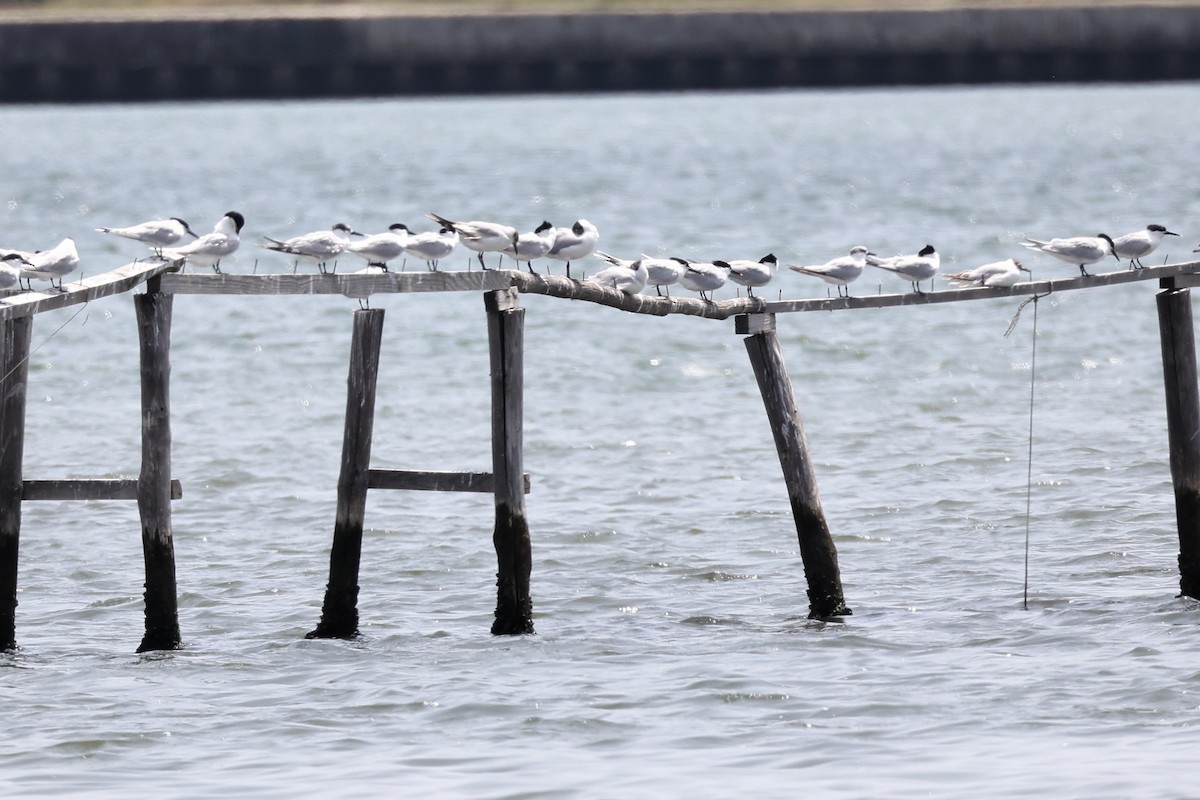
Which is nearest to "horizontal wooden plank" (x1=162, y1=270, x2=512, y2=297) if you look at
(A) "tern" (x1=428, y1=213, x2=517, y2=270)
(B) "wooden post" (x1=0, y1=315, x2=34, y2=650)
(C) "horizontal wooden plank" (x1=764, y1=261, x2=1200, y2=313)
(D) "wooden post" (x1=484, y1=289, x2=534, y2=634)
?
(D) "wooden post" (x1=484, y1=289, x2=534, y2=634)

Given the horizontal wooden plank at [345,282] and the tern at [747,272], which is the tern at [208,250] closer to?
the horizontal wooden plank at [345,282]

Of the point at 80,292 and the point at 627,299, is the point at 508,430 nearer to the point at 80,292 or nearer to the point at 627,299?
the point at 627,299

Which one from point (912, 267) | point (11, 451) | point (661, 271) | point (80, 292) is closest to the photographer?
point (80, 292)

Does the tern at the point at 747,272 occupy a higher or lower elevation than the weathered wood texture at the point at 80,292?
higher

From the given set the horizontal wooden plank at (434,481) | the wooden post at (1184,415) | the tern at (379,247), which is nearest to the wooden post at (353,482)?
the horizontal wooden plank at (434,481)

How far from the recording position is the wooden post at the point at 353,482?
12.0m

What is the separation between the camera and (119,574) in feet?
48.2

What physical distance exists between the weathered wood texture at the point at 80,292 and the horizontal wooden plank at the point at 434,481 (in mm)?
1820

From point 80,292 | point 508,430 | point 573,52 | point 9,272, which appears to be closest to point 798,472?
point 508,430

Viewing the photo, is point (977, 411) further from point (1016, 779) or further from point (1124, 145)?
point (1124, 145)

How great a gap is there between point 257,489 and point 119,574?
336 centimetres

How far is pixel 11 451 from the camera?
12078mm

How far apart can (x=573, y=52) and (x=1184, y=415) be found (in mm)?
58462

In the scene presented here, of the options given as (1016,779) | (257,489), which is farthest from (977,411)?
(1016,779)
